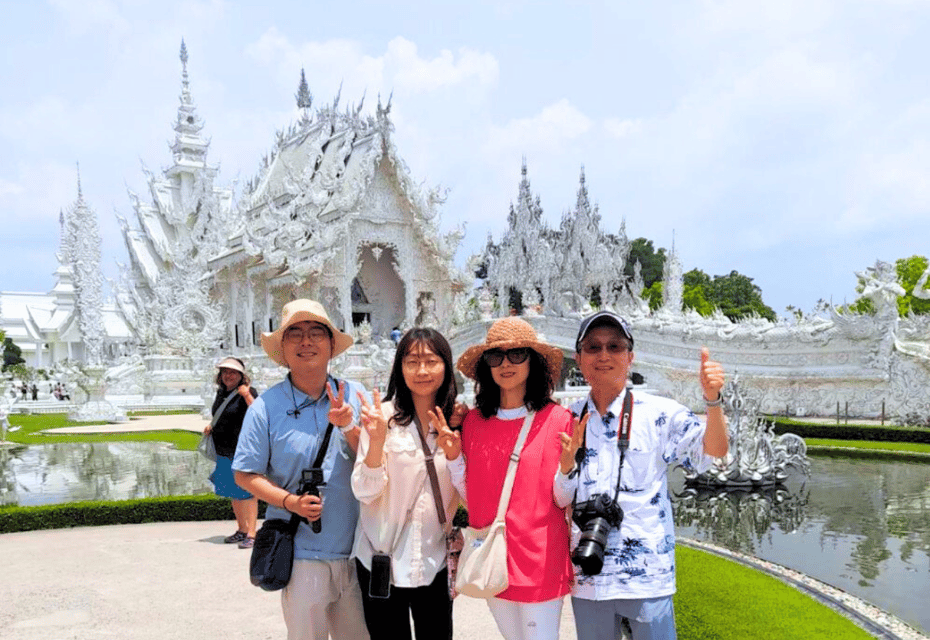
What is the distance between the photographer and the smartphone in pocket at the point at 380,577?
2531mm

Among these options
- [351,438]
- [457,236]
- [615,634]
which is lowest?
[615,634]

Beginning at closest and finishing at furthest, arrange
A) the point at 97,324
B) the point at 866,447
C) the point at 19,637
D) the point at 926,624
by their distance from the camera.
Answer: the point at 19,637 < the point at 926,624 < the point at 866,447 < the point at 97,324

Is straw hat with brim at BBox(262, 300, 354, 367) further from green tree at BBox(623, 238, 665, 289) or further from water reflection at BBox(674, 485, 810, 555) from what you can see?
green tree at BBox(623, 238, 665, 289)

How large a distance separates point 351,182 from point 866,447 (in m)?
17.1

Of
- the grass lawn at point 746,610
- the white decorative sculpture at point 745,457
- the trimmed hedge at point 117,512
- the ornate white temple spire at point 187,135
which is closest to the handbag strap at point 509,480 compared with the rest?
the grass lawn at point 746,610

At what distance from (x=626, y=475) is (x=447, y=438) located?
584 mm

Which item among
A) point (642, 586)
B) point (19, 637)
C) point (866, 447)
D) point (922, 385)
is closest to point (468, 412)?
point (642, 586)

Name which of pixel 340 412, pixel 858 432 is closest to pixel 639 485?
pixel 340 412

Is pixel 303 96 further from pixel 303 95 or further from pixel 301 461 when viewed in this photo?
pixel 301 461

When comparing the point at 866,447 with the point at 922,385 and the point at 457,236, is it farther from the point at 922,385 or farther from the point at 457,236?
the point at 457,236

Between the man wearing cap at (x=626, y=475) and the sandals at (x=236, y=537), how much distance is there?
4559 millimetres

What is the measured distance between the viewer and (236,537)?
6.48 meters

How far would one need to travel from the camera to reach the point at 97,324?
99.4 feet

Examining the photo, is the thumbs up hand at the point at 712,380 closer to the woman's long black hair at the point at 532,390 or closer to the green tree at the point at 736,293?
the woman's long black hair at the point at 532,390
